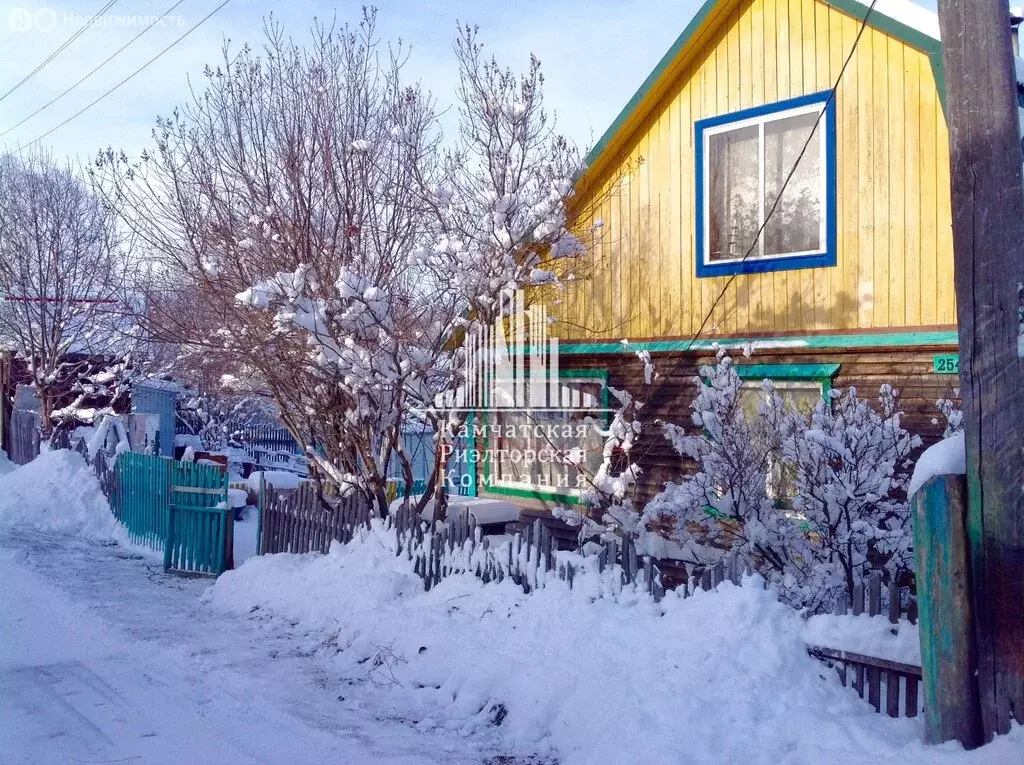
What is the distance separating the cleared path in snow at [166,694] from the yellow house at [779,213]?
15.7ft

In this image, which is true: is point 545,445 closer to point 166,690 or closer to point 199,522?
point 199,522

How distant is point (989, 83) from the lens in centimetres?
436

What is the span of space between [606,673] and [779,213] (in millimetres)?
5550

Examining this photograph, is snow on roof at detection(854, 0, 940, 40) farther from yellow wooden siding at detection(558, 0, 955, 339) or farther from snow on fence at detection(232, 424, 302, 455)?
snow on fence at detection(232, 424, 302, 455)

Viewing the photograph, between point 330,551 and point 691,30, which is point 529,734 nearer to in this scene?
point 330,551

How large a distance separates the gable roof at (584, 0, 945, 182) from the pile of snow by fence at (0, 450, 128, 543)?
32.4ft

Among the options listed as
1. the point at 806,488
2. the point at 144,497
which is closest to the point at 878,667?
the point at 806,488

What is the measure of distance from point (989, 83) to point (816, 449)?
281 centimetres

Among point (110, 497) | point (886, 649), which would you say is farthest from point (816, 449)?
point (110, 497)

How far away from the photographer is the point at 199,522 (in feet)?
37.5

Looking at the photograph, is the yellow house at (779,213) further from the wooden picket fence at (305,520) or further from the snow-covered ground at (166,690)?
the snow-covered ground at (166,690)

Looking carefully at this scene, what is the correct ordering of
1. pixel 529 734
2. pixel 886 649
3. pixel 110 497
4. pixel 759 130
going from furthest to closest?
pixel 110 497
pixel 759 130
pixel 529 734
pixel 886 649

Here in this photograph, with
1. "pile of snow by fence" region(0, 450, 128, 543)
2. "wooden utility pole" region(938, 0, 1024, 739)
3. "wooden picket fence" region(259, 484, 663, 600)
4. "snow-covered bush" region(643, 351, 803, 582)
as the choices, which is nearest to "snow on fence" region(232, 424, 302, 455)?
"pile of snow by fence" region(0, 450, 128, 543)

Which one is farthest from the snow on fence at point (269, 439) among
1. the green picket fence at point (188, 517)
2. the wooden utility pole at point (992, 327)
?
the wooden utility pole at point (992, 327)
